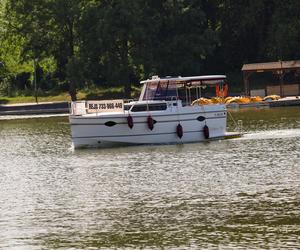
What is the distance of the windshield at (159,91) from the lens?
2016 inches

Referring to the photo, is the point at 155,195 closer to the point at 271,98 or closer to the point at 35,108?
the point at 271,98

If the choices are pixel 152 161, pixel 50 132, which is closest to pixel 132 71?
pixel 50 132

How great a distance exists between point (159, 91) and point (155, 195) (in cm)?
1967

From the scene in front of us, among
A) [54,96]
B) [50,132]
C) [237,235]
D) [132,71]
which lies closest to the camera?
[237,235]

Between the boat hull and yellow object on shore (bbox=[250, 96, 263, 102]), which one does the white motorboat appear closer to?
the boat hull

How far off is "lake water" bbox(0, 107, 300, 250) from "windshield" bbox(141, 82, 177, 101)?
354cm

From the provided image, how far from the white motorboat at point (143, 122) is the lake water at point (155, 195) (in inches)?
43.8

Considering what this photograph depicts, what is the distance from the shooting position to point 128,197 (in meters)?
32.1

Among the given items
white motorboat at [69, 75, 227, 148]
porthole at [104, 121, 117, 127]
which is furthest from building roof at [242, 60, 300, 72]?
porthole at [104, 121, 117, 127]

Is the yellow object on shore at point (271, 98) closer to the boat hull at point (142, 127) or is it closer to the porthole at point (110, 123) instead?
the boat hull at point (142, 127)

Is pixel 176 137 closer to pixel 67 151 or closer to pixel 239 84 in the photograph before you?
pixel 67 151

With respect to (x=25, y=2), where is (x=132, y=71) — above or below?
below

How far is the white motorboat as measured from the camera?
49250mm

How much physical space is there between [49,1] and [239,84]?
68.2ft
